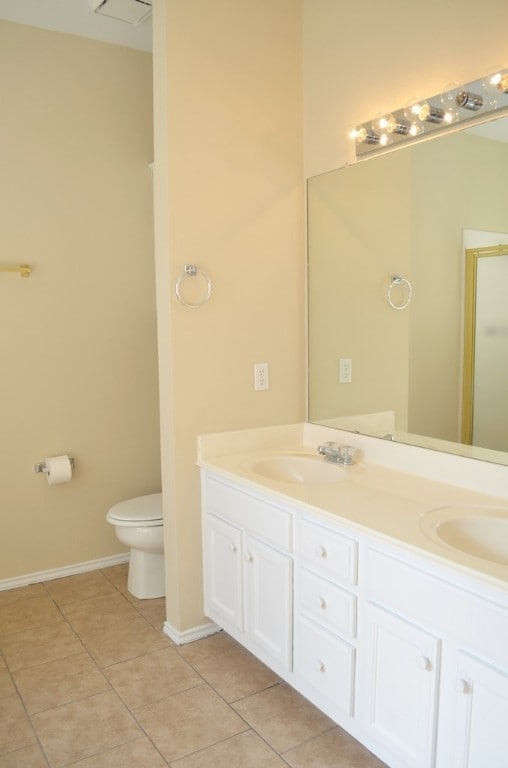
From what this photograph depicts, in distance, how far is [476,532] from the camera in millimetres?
1714

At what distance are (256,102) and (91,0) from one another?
90cm

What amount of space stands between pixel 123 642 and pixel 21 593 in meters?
0.78

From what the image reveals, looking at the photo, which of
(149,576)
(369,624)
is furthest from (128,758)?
(149,576)

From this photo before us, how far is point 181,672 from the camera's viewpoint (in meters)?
2.35

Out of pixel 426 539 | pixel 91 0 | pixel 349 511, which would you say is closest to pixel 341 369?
pixel 349 511

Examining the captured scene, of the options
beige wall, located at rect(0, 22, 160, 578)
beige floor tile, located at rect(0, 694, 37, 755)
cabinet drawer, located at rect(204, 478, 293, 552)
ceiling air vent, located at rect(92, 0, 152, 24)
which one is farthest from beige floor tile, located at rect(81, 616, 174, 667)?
ceiling air vent, located at rect(92, 0, 152, 24)

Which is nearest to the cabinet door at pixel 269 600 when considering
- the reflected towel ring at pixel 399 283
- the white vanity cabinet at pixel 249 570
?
the white vanity cabinet at pixel 249 570

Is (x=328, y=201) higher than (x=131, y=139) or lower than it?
lower

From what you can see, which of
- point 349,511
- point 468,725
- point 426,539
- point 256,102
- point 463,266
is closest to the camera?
point 468,725

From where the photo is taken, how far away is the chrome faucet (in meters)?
2.39

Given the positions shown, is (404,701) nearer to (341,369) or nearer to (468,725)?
(468,725)

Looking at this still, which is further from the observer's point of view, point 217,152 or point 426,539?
point 217,152

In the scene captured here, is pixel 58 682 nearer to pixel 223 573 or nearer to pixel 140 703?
pixel 140 703

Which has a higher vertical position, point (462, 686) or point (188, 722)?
point (462, 686)
